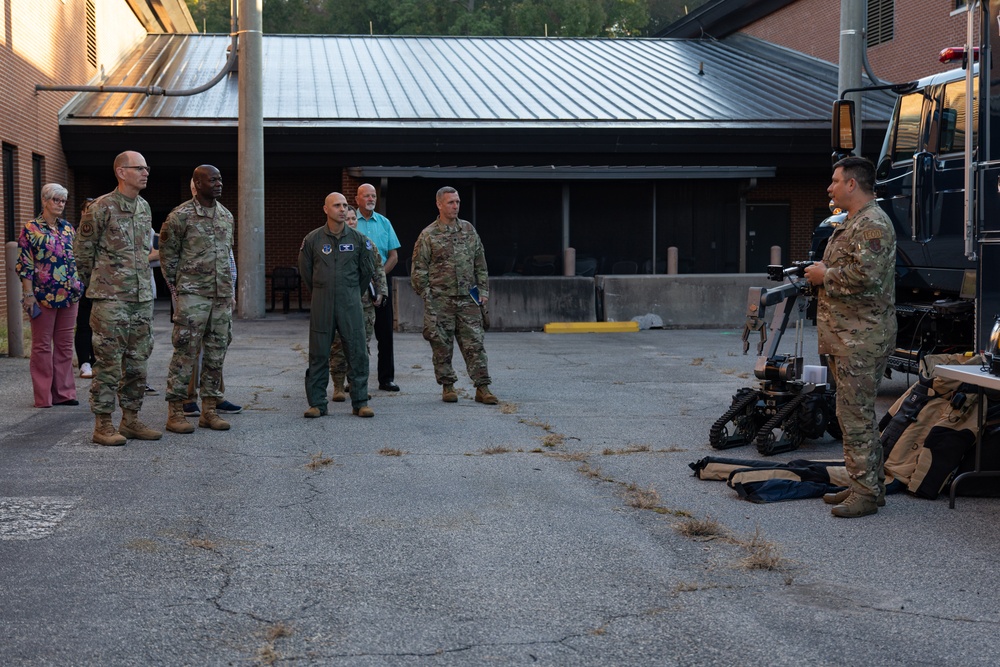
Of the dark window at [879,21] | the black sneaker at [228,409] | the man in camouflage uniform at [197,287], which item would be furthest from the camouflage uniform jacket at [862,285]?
the dark window at [879,21]

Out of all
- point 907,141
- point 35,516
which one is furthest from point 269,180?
point 35,516

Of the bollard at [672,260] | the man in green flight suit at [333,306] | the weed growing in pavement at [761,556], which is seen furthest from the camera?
the bollard at [672,260]

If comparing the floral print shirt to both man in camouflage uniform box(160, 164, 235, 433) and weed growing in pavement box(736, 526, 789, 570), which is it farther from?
weed growing in pavement box(736, 526, 789, 570)

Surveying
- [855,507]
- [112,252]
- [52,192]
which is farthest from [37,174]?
[855,507]

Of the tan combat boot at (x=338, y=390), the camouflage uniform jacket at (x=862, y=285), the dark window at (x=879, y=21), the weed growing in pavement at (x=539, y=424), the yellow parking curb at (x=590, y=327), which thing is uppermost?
the dark window at (x=879, y=21)

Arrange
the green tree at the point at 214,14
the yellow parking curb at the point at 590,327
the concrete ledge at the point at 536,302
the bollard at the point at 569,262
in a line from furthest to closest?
the green tree at the point at 214,14 → the bollard at the point at 569,262 → the concrete ledge at the point at 536,302 → the yellow parking curb at the point at 590,327

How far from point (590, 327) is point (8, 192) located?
10.3 m

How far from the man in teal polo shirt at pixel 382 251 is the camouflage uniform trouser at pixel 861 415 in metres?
5.58

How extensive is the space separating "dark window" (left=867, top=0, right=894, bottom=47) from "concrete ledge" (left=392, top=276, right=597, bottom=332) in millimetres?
13331

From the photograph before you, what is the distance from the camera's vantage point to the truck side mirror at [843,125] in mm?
10117

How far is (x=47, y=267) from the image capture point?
982 cm

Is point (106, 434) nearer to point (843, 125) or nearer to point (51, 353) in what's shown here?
point (51, 353)

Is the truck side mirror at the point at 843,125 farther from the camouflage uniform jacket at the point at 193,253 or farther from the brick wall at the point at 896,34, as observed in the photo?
the brick wall at the point at 896,34

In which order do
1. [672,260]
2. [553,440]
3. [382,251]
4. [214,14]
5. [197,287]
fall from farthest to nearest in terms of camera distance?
1. [214,14]
2. [672,260]
3. [382,251]
4. [197,287]
5. [553,440]
